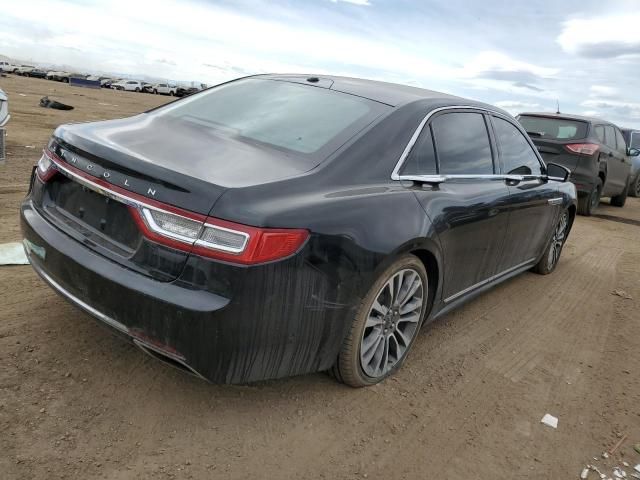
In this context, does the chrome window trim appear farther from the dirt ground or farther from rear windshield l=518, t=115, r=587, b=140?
rear windshield l=518, t=115, r=587, b=140

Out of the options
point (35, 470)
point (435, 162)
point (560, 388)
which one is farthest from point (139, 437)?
point (560, 388)

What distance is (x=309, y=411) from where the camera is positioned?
2729 millimetres

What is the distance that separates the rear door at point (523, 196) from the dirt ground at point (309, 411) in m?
0.80

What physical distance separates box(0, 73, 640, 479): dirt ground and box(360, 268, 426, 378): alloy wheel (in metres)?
0.16

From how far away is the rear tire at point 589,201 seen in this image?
978 cm

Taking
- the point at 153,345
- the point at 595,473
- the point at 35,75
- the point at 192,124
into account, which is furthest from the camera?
the point at 35,75

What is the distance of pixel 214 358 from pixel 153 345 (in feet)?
0.96

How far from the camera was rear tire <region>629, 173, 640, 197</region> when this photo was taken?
46.0 ft

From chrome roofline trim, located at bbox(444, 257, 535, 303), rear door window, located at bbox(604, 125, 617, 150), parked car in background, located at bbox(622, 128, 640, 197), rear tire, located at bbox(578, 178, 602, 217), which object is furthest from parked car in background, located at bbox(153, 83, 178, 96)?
chrome roofline trim, located at bbox(444, 257, 535, 303)

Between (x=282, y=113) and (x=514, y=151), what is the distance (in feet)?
7.14

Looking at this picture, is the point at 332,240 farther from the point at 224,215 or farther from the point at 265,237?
the point at 224,215

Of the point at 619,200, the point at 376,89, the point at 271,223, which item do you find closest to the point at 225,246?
the point at 271,223

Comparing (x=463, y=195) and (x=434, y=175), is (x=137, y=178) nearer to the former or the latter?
(x=434, y=175)

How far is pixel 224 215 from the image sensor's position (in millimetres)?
2096
